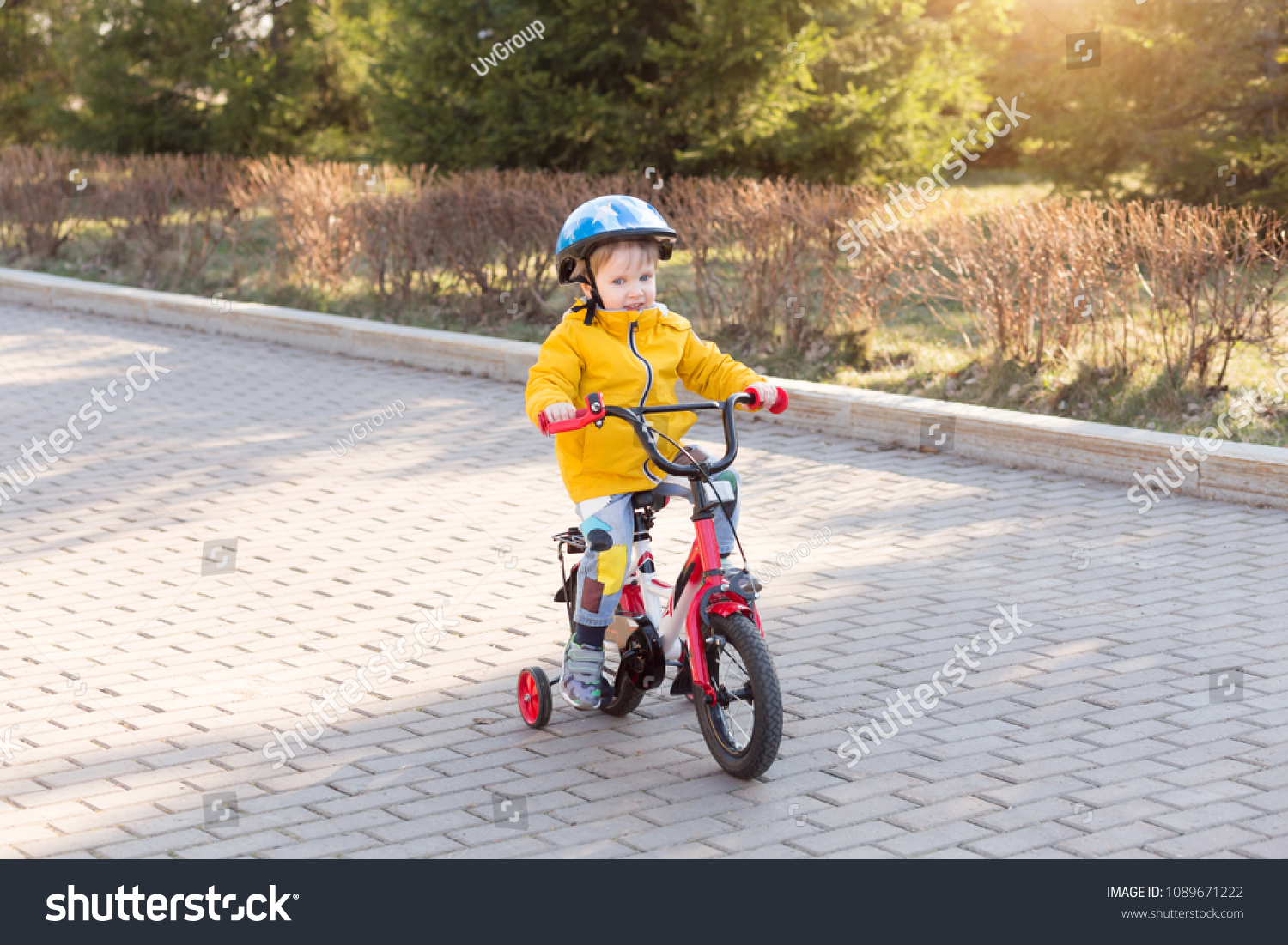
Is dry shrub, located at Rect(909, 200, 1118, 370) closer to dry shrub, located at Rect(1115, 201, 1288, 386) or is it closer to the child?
dry shrub, located at Rect(1115, 201, 1288, 386)

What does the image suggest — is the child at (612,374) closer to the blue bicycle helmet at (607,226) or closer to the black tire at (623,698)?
the blue bicycle helmet at (607,226)

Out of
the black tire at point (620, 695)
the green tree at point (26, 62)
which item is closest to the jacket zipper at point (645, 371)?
the black tire at point (620, 695)

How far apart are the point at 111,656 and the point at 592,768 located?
2062 millimetres

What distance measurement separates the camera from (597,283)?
414 centimetres

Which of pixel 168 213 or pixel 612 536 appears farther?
pixel 168 213

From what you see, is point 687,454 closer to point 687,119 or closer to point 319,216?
point 319,216

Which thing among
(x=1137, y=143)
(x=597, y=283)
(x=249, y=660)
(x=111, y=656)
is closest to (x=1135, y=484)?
(x=597, y=283)

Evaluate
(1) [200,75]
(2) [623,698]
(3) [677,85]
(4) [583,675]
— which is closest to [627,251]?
(4) [583,675]

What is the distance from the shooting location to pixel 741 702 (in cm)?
420

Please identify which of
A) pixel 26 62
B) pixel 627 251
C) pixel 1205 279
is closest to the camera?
pixel 627 251

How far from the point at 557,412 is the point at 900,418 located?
4.65m

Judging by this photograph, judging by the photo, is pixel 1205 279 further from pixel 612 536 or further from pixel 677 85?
pixel 677 85

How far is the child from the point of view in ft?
13.4

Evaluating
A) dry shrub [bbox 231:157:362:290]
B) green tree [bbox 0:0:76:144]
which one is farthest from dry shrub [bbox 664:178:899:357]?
green tree [bbox 0:0:76:144]
